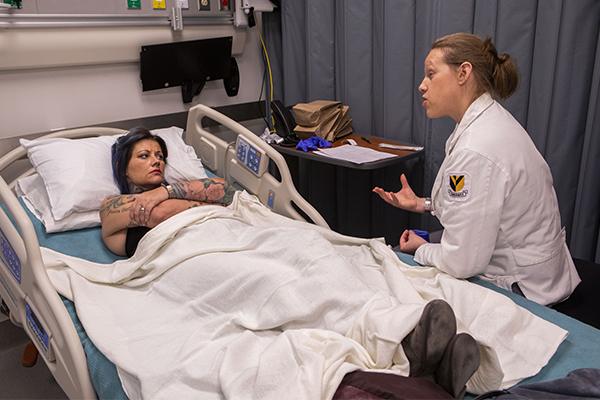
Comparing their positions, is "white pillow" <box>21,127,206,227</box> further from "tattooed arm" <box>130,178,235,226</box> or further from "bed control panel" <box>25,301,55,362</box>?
"bed control panel" <box>25,301,55,362</box>

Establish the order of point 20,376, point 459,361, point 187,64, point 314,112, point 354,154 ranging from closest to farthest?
point 459,361
point 20,376
point 354,154
point 314,112
point 187,64

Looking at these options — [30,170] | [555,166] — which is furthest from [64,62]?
[555,166]

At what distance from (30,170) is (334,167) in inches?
70.7

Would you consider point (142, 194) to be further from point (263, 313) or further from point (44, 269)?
point (263, 313)

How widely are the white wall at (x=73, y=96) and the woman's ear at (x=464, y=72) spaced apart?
1.84 metres

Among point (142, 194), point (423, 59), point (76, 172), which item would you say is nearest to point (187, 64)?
point (76, 172)

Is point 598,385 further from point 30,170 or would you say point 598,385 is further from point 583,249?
point 30,170

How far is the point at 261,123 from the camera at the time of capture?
11.6 feet

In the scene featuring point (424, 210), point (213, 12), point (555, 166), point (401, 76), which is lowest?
point (424, 210)

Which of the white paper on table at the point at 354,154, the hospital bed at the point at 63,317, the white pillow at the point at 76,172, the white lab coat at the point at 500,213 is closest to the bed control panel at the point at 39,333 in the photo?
the hospital bed at the point at 63,317

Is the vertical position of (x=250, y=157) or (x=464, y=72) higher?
(x=464, y=72)

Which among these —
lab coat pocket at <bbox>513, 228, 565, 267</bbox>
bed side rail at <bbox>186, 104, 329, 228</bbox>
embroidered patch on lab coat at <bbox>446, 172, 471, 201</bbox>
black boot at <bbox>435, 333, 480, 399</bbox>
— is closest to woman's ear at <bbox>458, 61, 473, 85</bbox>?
embroidered patch on lab coat at <bbox>446, 172, 471, 201</bbox>

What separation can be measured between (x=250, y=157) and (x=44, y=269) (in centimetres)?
113

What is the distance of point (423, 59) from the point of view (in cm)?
255
